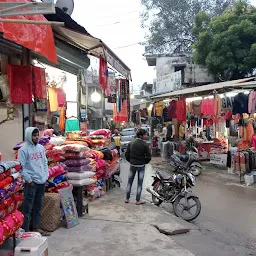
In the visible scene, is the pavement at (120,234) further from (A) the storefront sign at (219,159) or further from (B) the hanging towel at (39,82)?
(A) the storefront sign at (219,159)

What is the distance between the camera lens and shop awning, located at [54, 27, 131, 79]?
243 inches

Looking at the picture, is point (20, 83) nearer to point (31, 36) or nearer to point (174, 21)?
point (31, 36)

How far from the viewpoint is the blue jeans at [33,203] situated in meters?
4.91

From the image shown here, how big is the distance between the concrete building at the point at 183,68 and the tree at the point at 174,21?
209cm

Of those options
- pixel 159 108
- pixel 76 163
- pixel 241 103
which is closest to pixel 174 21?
pixel 159 108

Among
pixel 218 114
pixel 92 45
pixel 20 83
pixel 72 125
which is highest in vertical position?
pixel 92 45

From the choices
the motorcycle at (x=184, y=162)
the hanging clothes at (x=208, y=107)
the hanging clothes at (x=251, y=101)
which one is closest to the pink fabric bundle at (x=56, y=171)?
the motorcycle at (x=184, y=162)

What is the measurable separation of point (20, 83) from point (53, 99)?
256 centimetres

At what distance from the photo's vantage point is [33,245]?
3.48m

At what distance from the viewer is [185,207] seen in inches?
290

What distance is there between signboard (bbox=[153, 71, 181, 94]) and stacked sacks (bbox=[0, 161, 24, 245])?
1983 centimetres

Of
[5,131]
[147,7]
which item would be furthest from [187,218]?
[147,7]

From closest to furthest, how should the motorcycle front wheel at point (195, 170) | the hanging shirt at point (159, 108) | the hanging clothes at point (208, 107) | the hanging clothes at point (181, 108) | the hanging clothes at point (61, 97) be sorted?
the hanging clothes at point (61, 97) < the hanging clothes at point (208, 107) < the motorcycle front wheel at point (195, 170) < the hanging clothes at point (181, 108) < the hanging shirt at point (159, 108)

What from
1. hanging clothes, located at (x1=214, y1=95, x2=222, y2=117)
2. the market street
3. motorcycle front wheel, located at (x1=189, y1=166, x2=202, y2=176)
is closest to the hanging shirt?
motorcycle front wheel, located at (x1=189, y1=166, x2=202, y2=176)
